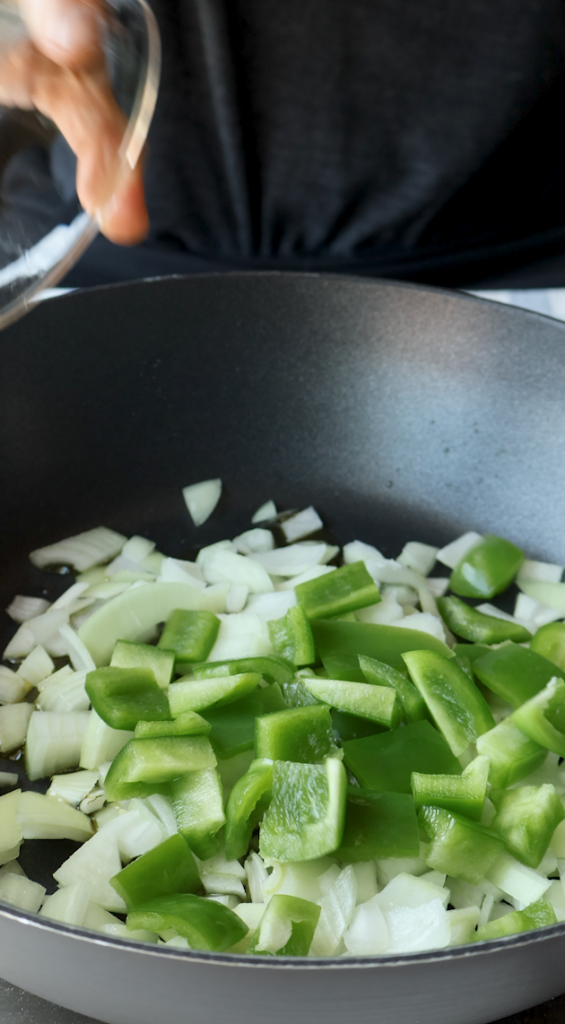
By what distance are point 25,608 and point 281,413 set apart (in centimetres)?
49

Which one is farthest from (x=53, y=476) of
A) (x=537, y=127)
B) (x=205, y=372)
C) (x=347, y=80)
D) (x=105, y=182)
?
(x=537, y=127)

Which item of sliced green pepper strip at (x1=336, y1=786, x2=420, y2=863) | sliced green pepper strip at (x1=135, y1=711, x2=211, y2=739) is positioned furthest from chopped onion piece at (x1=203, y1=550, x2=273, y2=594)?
sliced green pepper strip at (x1=336, y1=786, x2=420, y2=863)

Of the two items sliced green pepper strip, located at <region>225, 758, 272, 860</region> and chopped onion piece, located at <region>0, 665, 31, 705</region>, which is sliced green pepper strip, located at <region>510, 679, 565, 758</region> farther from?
chopped onion piece, located at <region>0, 665, 31, 705</region>

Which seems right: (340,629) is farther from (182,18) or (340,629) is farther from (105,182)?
(182,18)

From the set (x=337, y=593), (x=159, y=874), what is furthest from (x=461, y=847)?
(x=337, y=593)

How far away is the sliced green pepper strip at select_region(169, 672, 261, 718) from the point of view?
0.90 m

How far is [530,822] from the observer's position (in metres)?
0.80

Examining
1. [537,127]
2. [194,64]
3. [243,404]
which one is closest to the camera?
[243,404]

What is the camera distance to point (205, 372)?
1312mm

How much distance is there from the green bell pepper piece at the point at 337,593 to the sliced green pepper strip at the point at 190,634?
12 cm

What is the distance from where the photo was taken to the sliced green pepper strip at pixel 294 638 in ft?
3.26

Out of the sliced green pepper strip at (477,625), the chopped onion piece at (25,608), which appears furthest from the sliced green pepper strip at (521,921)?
the chopped onion piece at (25,608)

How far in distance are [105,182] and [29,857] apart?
70 centimetres

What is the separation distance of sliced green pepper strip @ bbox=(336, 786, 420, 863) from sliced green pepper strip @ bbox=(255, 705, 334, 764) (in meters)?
0.07
